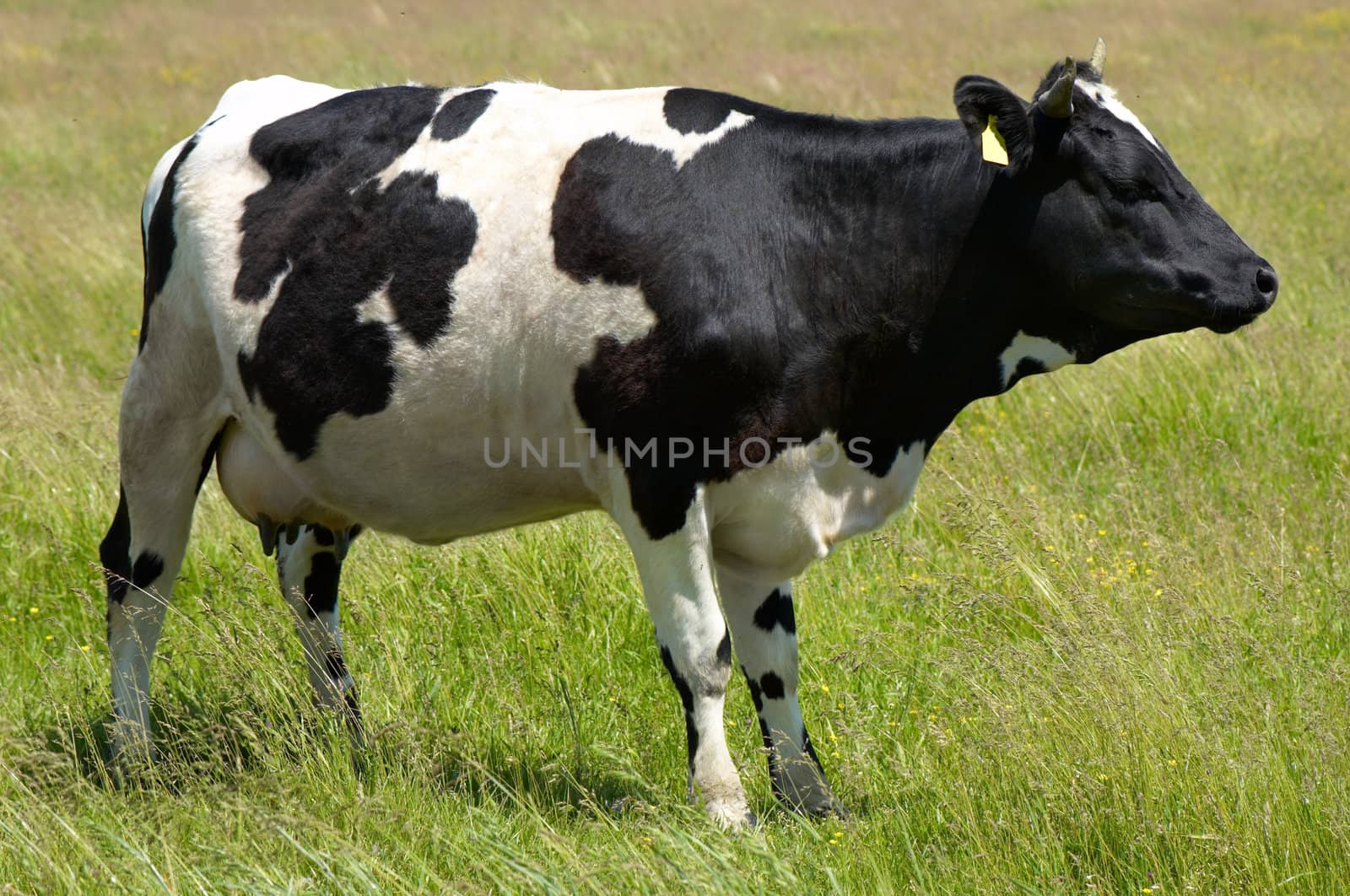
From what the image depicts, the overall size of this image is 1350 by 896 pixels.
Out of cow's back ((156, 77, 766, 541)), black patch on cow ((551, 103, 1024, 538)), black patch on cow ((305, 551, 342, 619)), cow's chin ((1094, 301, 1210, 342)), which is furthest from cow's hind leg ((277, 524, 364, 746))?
cow's chin ((1094, 301, 1210, 342))

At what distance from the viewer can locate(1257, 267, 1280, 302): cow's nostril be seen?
3.79 meters

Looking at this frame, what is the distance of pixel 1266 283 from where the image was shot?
12.5ft

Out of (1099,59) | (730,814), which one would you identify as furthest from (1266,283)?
(730,814)

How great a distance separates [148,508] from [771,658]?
82.1 inches

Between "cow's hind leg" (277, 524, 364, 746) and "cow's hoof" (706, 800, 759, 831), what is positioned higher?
"cow's hind leg" (277, 524, 364, 746)

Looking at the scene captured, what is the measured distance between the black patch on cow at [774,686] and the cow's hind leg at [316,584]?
1.54 metres

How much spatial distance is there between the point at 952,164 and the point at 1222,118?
9.65 m

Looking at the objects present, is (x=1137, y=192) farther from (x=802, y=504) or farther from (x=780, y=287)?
(x=802, y=504)

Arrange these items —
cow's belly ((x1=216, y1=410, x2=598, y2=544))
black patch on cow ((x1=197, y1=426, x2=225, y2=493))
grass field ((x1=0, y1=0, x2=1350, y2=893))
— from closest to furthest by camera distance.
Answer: grass field ((x1=0, y1=0, x2=1350, y2=893)) < cow's belly ((x1=216, y1=410, x2=598, y2=544)) < black patch on cow ((x1=197, y1=426, x2=225, y2=493))

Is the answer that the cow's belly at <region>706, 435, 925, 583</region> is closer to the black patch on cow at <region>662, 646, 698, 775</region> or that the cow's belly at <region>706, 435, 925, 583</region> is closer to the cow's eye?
the black patch on cow at <region>662, 646, 698, 775</region>

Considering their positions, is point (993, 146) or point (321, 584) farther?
point (321, 584)

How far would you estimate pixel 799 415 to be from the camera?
12.9 feet

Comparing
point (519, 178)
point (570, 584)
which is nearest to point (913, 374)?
point (519, 178)

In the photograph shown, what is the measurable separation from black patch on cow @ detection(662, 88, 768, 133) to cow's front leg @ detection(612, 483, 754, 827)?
107cm
